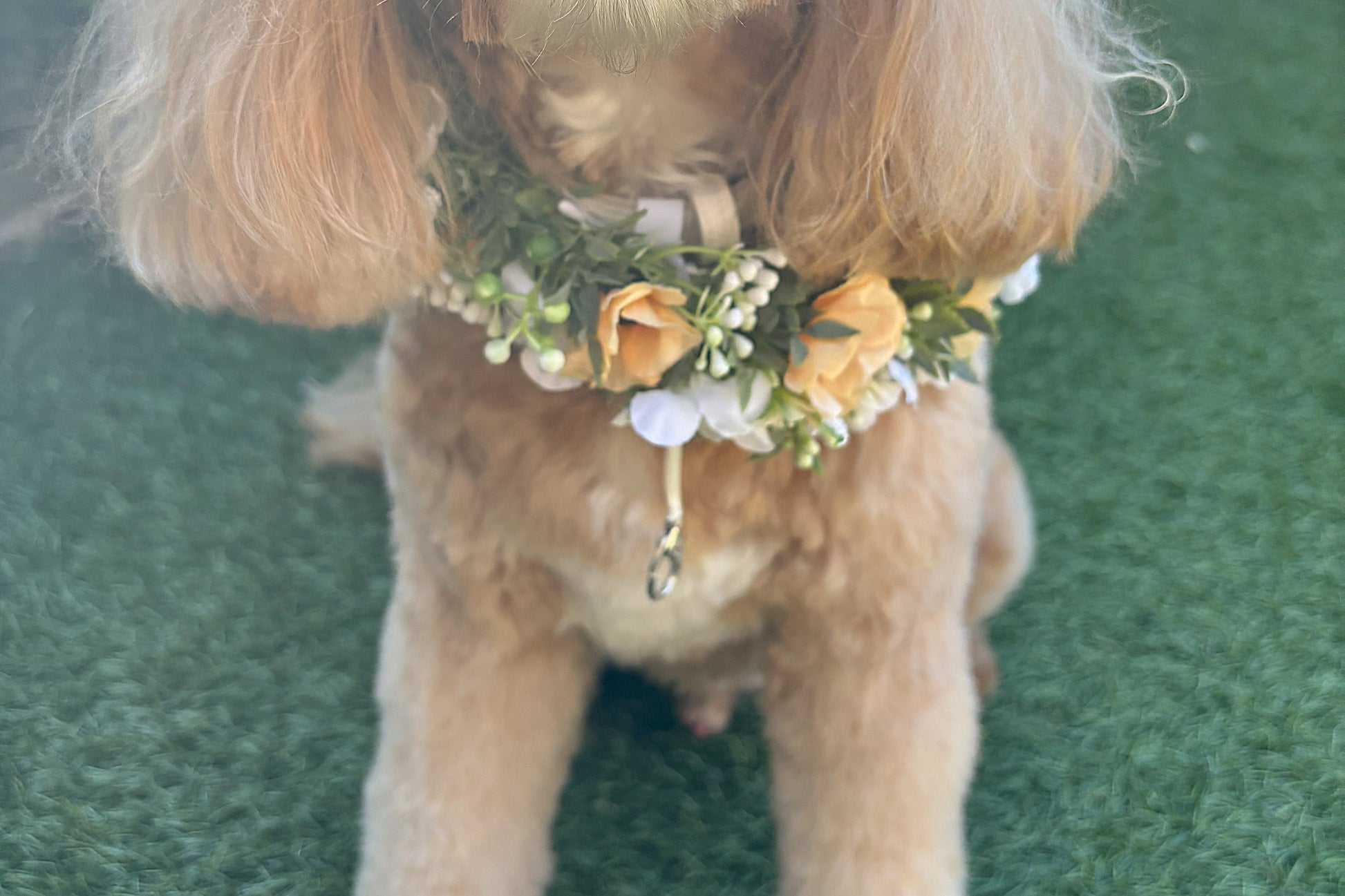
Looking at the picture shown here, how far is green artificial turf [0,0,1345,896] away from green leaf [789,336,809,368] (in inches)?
18.5

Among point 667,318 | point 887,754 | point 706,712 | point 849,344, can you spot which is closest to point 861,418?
point 849,344

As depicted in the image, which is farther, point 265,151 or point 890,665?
point 890,665

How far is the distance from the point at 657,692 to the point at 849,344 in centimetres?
71

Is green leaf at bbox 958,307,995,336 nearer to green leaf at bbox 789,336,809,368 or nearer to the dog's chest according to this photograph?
green leaf at bbox 789,336,809,368

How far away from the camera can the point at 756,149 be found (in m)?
1.02

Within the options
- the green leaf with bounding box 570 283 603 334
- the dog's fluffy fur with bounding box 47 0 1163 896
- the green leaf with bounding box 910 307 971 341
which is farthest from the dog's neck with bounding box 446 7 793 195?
the green leaf with bounding box 910 307 971 341

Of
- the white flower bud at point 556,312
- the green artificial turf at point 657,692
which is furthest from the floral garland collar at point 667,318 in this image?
the green artificial turf at point 657,692

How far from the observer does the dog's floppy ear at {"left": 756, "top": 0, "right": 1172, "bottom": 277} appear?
2.89ft

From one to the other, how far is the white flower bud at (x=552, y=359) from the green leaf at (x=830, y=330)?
0.23 m

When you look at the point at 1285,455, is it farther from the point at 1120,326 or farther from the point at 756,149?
the point at 756,149

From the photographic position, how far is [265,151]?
887mm

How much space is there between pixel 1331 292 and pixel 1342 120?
0.63 metres

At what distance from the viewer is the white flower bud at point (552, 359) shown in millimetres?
966

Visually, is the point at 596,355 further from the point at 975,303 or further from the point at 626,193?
the point at 975,303
